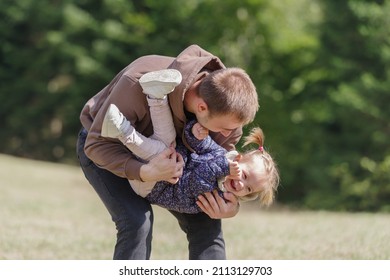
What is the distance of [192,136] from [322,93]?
19579mm

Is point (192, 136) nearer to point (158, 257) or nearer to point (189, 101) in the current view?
point (189, 101)

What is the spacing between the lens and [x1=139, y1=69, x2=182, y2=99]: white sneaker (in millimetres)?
4215

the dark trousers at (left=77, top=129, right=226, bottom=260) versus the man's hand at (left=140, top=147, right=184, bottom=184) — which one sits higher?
the man's hand at (left=140, top=147, right=184, bottom=184)

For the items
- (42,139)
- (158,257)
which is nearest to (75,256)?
(158,257)

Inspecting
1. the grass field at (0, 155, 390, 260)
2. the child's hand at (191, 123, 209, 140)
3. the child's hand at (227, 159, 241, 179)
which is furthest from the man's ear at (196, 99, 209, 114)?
the grass field at (0, 155, 390, 260)

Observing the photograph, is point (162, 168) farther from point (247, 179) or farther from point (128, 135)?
point (247, 179)

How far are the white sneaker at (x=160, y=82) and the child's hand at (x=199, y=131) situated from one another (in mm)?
281

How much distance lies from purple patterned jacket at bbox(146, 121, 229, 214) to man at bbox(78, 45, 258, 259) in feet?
0.23

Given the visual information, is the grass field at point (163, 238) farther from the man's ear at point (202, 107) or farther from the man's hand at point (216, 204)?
the man's ear at point (202, 107)

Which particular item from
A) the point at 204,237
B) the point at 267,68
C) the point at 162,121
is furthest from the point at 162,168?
the point at 267,68

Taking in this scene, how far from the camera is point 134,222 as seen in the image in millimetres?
4527

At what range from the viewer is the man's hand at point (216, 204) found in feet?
15.1

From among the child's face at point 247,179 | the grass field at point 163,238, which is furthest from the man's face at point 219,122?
the grass field at point 163,238

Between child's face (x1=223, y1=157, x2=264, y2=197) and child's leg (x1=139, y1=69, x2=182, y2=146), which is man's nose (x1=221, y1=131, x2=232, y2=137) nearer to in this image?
child's face (x1=223, y1=157, x2=264, y2=197)
